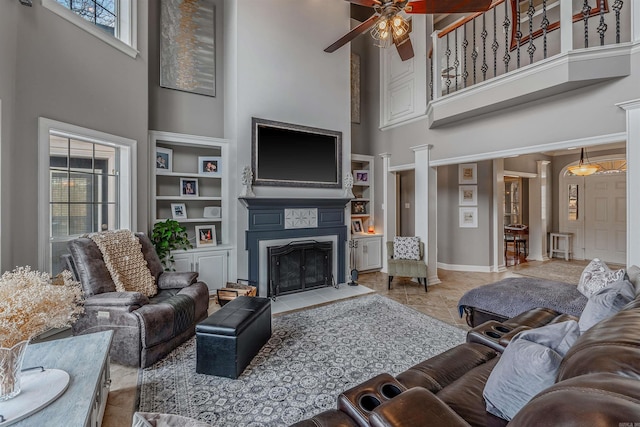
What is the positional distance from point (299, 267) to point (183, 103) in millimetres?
3107

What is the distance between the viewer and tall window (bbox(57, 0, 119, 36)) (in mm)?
3046

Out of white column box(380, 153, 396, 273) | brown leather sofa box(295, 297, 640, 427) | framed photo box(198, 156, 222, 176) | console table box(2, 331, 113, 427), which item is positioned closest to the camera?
brown leather sofa box(295, 297, 640, 427)

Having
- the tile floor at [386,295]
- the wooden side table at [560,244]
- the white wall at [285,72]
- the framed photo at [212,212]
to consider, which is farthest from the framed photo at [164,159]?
the wooden side table at [560,244]

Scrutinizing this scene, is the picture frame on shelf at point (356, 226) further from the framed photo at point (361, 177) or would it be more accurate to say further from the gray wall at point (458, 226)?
the gray wall at point (458, 226)

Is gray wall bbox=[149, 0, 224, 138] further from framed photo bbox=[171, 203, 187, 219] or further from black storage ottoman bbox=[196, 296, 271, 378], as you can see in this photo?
black storage ottoman bbox=[196, 296, 271, 378]

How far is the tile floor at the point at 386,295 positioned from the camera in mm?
2059

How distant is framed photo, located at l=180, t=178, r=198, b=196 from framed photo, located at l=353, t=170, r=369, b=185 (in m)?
3.07

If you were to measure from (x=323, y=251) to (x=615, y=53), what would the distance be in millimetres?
4183

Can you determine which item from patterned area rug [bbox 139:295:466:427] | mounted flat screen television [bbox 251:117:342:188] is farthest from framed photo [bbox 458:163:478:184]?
patterned area rug [bbox 139:295:466:427]

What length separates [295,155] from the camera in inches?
190

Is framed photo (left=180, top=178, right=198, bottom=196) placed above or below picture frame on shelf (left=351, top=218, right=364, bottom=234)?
above

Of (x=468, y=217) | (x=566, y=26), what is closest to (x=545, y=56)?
(x=566, y=26)

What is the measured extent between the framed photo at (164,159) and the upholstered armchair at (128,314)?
1.81 m

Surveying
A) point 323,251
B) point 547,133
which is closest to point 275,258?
point 323,251
